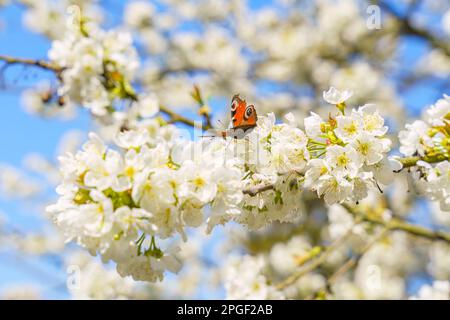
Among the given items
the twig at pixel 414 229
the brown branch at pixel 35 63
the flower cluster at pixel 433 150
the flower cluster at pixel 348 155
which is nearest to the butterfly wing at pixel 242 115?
the flower cluster at pixel 348 155

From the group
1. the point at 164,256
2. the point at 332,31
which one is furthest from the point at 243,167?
the point at 332,31

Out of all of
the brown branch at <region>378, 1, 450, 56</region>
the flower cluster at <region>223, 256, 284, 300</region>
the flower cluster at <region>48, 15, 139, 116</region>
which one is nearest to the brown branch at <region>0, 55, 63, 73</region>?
the flower cluster at <region>48, 15, 139, 116</region>

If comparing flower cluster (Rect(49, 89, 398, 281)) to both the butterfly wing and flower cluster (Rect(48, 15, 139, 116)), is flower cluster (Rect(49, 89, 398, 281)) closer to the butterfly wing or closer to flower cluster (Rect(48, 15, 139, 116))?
the butterfly wing

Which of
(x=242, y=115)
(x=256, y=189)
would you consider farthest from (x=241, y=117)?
(x=256, y=189)

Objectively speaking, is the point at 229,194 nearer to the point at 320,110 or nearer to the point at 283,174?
the point at 283,174

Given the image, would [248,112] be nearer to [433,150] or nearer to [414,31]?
[433,150]
